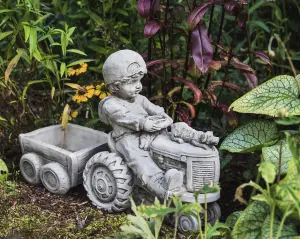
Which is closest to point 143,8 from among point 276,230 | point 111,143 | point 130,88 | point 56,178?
point 130,88

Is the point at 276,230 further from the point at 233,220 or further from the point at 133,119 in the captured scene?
the point at 133,119

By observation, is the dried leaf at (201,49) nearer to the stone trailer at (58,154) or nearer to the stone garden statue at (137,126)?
the stone garden statue at (137,126)

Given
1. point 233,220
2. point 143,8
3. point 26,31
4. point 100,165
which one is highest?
point 143,8

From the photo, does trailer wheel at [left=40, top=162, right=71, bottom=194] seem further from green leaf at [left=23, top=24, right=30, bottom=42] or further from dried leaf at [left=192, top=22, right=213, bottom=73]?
dried leaf at [left=192, top=22, right=213, bottom=73]

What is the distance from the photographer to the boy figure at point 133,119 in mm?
2730

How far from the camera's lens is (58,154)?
3074mm

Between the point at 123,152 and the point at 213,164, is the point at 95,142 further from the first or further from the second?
the point at 213,164

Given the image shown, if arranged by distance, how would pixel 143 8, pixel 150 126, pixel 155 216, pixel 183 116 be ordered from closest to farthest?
pixel 155 216 → pixel 150 126 → pixel 143 8 → pixel 183 116

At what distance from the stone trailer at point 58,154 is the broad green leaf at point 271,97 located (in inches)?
31.9

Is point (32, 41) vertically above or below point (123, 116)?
above

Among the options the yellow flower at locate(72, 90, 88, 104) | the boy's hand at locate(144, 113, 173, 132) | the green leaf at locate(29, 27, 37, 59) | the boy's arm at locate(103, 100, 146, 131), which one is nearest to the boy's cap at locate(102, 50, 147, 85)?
the boy's arm at locate(103, 100, 146, 131)

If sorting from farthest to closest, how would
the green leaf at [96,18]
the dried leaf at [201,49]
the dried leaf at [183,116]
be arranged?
the green leaf at [96,18] → the dried leaf at [183,116] → the dried leaf at [201,49]

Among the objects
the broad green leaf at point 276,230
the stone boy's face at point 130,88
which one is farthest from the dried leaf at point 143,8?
the broad green leaf at point 276,230

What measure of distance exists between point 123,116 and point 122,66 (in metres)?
0.25
